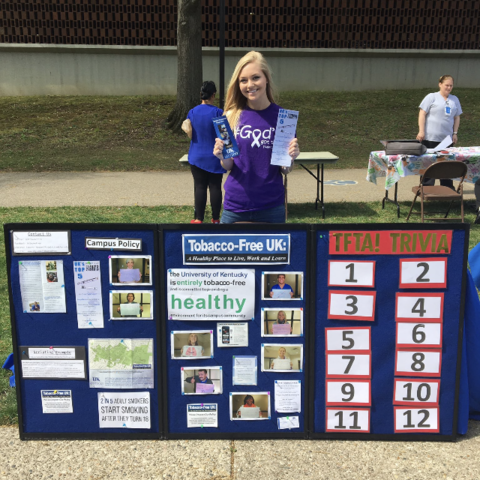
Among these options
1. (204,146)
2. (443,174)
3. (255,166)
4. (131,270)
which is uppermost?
(255,166)

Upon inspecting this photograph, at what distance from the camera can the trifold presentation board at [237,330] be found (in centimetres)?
276

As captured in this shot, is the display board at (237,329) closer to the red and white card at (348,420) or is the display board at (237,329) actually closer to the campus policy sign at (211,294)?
the campus policy sign at (211,294)

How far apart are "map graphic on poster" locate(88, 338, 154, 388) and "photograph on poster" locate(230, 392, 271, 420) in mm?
457

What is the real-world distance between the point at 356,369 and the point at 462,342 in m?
0.58

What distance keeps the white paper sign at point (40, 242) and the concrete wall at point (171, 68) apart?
18.7 m

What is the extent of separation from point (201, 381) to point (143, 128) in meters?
14.5

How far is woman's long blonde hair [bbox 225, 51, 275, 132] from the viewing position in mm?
3133

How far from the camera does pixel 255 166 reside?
3162mm

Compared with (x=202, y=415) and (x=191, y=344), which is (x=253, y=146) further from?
(x=202, y=415)

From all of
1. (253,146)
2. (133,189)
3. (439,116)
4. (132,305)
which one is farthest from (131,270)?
(133,189)

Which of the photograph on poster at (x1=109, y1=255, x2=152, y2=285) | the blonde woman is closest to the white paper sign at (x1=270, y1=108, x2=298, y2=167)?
the blonde woman

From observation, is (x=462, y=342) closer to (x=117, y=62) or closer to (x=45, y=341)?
(x=45, y=341)

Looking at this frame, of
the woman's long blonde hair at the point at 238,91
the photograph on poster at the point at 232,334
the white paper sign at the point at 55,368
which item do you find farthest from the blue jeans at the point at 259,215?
the white paper sign at the point at 55,368

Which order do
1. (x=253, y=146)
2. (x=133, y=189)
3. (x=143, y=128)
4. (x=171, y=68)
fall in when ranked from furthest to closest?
(x=171, y=68)
(x=143, y=128)
(x=133, y=189)
(x=253, y=146)
